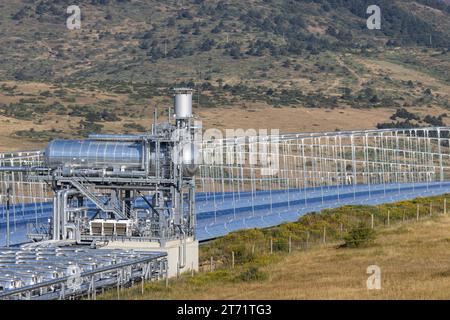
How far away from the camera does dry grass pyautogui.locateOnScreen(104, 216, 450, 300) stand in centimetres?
3406

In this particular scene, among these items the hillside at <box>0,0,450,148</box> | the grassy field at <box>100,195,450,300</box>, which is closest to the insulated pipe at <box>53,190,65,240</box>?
the grassy field at <box>100,195,450,300</box>

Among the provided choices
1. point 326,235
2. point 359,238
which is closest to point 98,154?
point 359,238

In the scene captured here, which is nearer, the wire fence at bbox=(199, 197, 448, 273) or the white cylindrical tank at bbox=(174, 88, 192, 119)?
the white cylindrical tank at bbox=(174, 88, 192, 119)

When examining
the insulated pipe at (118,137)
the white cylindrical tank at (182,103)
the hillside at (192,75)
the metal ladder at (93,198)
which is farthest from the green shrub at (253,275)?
the hillside at (192,75)

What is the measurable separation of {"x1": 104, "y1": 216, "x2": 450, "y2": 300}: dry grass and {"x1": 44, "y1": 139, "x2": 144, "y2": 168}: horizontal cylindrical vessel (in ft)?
20.8

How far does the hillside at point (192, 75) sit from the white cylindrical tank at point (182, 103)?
192 ft

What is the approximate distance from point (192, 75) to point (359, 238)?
119 meters

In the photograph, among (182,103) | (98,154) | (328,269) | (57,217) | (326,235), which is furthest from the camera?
(326,235)

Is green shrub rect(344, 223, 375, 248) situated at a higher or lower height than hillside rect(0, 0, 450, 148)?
lower

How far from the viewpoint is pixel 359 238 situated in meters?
47.6

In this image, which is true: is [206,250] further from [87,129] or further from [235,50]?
[235,50]

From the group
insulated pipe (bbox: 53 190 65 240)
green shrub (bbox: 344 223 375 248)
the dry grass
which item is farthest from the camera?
green shrub (bbox: 344 223 375 248)

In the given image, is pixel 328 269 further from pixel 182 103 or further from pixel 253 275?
pixel 182 103

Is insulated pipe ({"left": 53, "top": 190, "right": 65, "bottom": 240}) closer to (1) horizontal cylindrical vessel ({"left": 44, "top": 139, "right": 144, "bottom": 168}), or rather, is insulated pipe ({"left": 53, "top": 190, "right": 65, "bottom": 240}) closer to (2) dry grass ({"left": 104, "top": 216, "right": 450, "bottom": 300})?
(1) horizontal cylindrical vessel ({"left": 44, "top": 139, "right": 144, "bottom": 168})
